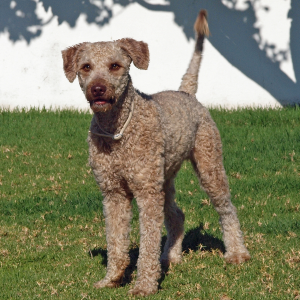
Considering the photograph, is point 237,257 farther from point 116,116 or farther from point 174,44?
point 174,44

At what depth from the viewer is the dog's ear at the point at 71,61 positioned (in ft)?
17.3

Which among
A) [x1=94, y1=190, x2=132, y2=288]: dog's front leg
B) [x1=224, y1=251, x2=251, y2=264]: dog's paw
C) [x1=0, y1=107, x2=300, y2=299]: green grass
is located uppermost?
[x1=94, y1=190, x2=132, y2=288]: dog's front leg

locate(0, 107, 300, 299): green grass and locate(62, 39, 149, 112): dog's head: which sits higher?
locate(62, 39, 149, 112): dog's head

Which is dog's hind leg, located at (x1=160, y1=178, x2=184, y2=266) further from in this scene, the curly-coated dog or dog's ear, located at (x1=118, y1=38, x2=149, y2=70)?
dog's ear, located at (x1=118, y1=38, x2=149, y2=70)

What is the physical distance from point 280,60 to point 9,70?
6117 mm

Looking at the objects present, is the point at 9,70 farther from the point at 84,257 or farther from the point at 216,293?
the point at 216,293

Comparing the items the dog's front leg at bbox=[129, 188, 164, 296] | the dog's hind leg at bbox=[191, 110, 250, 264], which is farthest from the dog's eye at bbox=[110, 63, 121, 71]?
the dog's hind leg at bbox=[191, 110, 250, 264]

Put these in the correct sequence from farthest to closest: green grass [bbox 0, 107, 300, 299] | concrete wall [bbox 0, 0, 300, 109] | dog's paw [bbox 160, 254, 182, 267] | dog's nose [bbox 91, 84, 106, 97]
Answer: concrete wall [bbox 0, 0, 300, 109] → dog's paw [bbox 160, 254, 182, 267] → green grass [bbox 0, 107, 300, 299] → dog's nose [bbox 91, 84, 106, 97]

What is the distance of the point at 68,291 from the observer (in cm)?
526

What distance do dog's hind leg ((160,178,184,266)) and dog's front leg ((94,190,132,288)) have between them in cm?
90

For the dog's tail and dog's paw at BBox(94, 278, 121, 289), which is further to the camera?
the dog's tail

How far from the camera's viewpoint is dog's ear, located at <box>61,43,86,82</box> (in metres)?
5.29

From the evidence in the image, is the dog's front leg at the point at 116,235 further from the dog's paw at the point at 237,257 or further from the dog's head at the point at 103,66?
the dog's paw at the point at 237,257

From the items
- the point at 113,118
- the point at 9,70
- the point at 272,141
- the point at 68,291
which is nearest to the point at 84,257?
the point at 68,291
